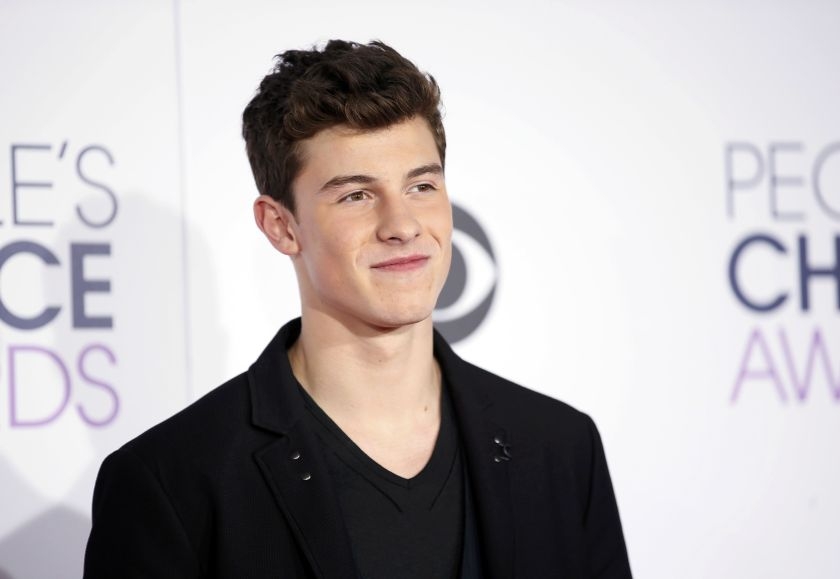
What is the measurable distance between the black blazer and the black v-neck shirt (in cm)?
4

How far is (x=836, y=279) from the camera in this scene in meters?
3.52

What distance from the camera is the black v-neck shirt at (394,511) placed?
204 centimetres

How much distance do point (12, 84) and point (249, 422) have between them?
4.46ft

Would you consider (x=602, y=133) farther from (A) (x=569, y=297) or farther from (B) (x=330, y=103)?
(B) (x=330, y=103)

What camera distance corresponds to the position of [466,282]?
10.7ft

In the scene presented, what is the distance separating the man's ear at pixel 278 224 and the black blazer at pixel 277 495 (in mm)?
171

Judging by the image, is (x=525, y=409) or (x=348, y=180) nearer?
(x=348, y=180)

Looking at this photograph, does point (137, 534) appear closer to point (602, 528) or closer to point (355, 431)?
point (355, 431)

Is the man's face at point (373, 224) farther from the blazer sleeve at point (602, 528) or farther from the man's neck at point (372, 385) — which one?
the blazer sleeve at point (602, 528)

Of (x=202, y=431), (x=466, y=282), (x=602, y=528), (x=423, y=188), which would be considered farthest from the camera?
(x=466, y=282)

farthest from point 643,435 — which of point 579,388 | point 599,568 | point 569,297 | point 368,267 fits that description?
point 368,267

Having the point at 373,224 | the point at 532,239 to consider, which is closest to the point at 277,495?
the point at 373,224

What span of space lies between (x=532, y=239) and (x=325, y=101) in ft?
4.10

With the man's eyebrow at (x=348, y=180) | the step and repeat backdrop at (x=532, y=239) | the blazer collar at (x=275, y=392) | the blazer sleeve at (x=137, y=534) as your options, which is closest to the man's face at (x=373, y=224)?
the man's eyebrow at (x=348, y=180)
